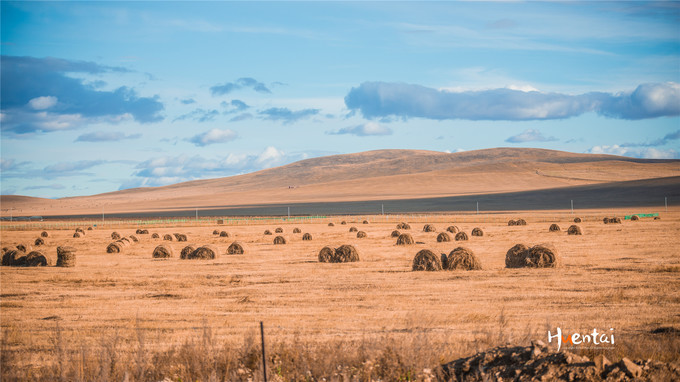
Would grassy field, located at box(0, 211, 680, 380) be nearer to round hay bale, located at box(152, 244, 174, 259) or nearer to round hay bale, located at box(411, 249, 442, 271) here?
round hay bale, located at box(411, 249, 442, 271)

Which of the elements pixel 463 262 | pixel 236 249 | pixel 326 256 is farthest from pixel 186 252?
pixel 463 262

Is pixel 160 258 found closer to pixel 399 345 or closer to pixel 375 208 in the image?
pixel 399 345

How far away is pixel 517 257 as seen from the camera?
23.3m

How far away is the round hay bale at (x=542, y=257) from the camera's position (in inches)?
891

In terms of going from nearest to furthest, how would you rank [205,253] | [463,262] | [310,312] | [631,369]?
[631,369] < [310,312] < [463,262] < [205,253]

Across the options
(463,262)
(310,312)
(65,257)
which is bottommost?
(310,312)

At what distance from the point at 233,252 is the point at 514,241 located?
16.8 metres

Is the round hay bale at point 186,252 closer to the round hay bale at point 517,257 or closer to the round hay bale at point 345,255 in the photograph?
the round hay bale at point 345,255

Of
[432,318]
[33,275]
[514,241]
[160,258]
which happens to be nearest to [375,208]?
[514,241]

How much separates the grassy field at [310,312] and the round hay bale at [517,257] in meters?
0.89

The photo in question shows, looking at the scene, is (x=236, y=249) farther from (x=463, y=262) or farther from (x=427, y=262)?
(x=463, y=262)

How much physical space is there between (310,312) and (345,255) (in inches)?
482

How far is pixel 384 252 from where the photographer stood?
3173cm

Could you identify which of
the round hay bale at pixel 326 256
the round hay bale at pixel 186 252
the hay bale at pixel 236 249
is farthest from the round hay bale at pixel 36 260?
A: the round hay bale at pixel 326 256
